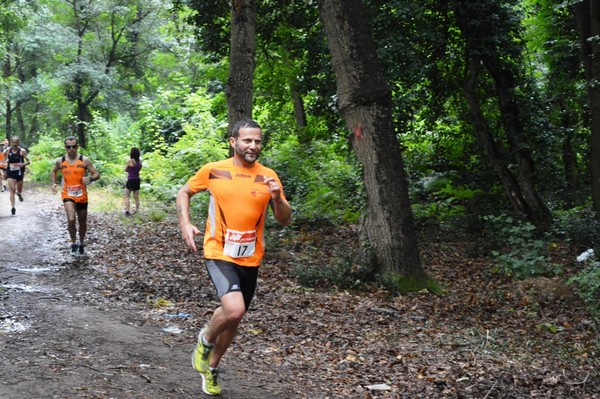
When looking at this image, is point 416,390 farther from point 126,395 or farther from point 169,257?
point 169,257

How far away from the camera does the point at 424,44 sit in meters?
15.2

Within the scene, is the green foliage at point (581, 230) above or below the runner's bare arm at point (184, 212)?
below

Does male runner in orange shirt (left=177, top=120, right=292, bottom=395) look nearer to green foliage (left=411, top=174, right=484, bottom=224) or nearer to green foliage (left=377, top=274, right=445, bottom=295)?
green foliage (left=377, top=274, right=445, bottom=295)

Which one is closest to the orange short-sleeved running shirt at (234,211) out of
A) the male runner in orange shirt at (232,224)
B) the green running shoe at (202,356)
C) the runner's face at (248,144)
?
the male runner in orange shirt at (232,224)

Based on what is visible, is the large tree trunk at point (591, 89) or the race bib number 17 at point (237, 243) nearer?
the race bib number 17 at point (237, 243)

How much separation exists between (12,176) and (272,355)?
14.7 meters

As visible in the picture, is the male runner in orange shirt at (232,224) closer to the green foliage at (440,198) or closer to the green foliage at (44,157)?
the green foliage at (440,198)

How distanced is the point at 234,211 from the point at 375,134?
18.1ft

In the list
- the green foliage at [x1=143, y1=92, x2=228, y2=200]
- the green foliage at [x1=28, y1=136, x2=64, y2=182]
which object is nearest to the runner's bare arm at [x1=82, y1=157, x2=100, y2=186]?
the green foliage at [x1=143, y1=92, x2=228, y2=200]

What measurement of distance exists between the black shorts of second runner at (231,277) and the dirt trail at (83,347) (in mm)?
959

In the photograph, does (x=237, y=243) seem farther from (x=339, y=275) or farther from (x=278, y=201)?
(x=339, y=275)

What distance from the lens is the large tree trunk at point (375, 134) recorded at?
10.5m

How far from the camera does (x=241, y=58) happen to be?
42.1 feet

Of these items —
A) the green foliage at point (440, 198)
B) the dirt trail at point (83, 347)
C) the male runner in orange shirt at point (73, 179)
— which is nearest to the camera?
the dirt trail at point (83, 347)
